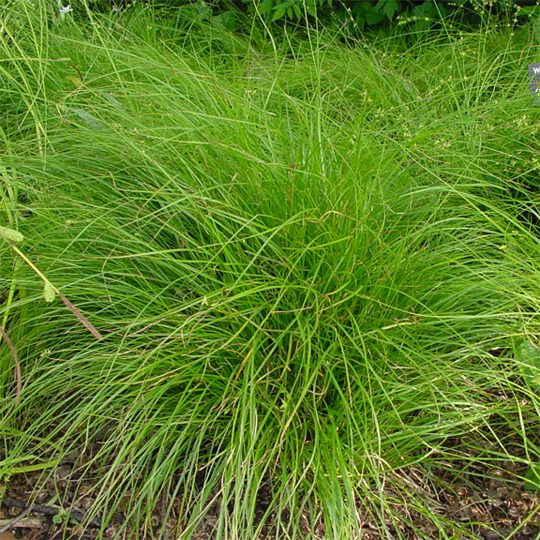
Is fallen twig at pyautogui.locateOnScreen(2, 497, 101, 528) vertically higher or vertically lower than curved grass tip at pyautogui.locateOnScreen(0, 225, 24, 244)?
lower

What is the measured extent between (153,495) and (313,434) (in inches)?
15.7

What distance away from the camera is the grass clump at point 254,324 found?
175 cm

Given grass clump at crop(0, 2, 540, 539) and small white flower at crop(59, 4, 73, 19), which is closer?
grass clump at crop(0, 2, 540, 539)

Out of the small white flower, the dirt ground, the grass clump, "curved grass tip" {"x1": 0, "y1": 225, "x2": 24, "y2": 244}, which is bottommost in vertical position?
the dirt ground

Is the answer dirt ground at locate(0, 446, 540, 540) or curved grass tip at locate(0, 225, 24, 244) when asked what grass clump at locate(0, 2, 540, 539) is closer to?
dirt ground at locate(0, 446, 540, 540)

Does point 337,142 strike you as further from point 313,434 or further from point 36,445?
point 36,445

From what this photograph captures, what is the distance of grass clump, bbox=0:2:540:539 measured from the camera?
1750 millimetres

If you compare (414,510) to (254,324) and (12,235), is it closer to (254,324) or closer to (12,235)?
(254,324)

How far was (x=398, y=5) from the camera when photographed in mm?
3740

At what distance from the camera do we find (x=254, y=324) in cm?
173

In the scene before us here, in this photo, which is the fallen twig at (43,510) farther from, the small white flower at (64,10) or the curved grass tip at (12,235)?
the small white flower at (64,10)

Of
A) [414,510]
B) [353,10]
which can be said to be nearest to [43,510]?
[414,510]

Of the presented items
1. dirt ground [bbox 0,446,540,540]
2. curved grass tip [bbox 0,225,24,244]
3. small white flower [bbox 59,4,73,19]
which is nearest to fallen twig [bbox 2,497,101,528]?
dirt ground [bbox 0,446,540,540]

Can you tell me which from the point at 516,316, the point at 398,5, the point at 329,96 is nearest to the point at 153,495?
the point at 516,316
